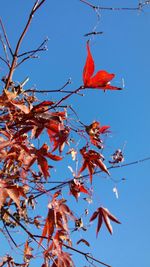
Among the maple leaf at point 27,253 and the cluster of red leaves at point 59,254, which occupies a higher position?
the maple leaf at point 27,253

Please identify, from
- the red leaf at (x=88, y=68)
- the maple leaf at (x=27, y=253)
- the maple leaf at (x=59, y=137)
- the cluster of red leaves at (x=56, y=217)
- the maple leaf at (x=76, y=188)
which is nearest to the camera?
the red leaf at (x=88, y=68)

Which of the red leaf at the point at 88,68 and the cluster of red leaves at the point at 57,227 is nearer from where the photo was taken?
the red leaf at the point at 88,68

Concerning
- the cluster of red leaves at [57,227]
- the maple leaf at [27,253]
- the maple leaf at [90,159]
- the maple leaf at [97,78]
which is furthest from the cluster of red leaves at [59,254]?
the maple leaf at [97,78]

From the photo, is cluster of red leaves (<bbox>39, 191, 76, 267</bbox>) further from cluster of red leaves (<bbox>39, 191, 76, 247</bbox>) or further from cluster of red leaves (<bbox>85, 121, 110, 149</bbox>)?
cluster of red leaves (<bbox>85, 121, 110, 149</bbox>)

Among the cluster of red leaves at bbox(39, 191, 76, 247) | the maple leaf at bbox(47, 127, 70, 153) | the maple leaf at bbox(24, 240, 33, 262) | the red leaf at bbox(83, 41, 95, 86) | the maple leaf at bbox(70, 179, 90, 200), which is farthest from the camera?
the maple leaf at bbox(24, 240, 33, 262)

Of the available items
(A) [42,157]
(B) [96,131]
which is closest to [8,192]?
(A) [42,157]

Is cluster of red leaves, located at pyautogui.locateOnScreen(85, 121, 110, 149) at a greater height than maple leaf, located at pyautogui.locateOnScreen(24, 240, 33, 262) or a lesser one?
greater

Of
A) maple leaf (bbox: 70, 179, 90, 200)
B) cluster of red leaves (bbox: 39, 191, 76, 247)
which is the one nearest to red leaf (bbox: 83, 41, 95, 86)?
cluster of red leaves (bbox: 39, 191, 76, 247)

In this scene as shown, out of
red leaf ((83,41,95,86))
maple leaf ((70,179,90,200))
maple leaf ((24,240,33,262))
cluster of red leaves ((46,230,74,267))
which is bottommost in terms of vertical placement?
cluster of red leaves ((46,230,74,267))

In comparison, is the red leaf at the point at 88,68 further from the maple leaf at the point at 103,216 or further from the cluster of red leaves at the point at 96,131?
the maple leaf at the point at 103,216
